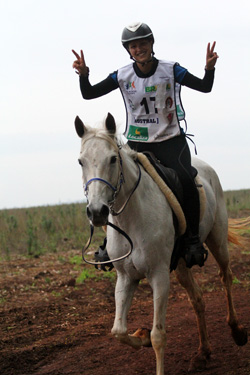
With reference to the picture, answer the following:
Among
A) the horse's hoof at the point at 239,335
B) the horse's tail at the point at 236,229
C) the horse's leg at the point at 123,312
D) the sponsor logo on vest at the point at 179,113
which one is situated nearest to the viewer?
the horse's leg at the point at 123,312

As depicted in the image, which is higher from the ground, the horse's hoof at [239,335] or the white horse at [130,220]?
the white horse at [130,220]

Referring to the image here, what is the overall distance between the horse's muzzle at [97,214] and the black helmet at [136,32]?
217 cm

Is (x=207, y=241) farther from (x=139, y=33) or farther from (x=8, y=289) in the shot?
(x=8, y=289)

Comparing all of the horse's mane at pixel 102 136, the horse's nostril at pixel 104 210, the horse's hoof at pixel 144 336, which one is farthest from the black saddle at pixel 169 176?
the horse's nostril at pixel 104 210

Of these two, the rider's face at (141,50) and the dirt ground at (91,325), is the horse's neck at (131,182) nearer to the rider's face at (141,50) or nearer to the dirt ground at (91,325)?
the rider's face at (141,50)

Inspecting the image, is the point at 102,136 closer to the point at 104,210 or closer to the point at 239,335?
the point at 104,210

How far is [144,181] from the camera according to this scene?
5.19 meters

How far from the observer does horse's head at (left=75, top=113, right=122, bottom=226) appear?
162 inches

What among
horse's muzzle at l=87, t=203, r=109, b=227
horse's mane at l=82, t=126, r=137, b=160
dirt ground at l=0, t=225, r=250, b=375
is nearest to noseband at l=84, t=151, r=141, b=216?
horse's mane at l=82, t=126, r=137, b=160

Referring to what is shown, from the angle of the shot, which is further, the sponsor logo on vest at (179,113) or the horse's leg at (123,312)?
the sponsor logo on vest at (179,113)

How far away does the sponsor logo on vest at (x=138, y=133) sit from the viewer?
5.84m

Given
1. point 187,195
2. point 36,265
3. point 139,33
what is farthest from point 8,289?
point 139,33

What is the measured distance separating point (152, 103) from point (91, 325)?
3.61m

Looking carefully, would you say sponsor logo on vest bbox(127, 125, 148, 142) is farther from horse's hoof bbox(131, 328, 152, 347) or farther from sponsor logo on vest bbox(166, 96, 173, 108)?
horse's hoof bbox(131, 328, 152, 347)
